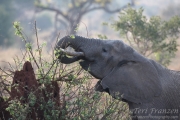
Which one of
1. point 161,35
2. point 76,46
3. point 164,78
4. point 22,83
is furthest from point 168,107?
point 161,35

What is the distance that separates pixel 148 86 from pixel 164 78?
12.8 inches

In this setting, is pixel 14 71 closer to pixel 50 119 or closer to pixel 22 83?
pixel 22 83

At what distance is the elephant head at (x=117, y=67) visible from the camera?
406 cm

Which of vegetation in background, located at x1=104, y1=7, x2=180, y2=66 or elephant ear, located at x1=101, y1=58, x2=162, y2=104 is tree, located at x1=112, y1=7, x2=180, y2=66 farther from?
elephant ear, located at x1=101, y1=58, x2=162, y2=104

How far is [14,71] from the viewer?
4.08 meters

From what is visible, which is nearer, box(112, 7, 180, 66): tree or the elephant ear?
the elephant ear

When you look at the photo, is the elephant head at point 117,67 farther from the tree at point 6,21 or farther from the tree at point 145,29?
the tree at point 6,21

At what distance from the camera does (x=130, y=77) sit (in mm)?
4082

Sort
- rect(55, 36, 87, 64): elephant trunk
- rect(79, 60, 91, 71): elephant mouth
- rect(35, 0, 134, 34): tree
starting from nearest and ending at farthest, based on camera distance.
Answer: rect(55, 36, 87, 64): elephant trunk < rect(79, 60, 91, 71): elephant mouth < rect(35, 0, 134, 34): tree

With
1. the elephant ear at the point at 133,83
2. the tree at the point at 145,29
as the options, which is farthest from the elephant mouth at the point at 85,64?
the tree at the point at 145,29

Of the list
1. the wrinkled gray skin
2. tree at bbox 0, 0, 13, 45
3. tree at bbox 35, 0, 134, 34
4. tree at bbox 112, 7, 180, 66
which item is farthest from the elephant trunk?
tree at bbox 0, 0, 13, 45

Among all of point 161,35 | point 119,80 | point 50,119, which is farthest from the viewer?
point 161,35

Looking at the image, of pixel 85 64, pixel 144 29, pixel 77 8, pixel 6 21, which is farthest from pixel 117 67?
pixel 6 21

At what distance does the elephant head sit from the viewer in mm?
4062
